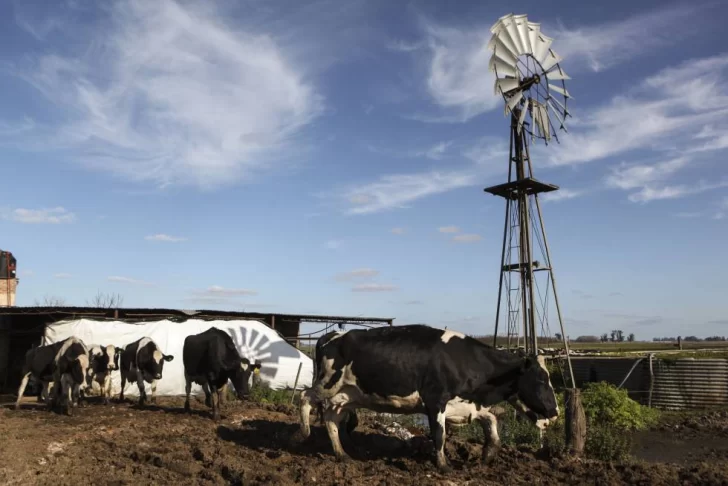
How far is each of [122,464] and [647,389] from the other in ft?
70.2

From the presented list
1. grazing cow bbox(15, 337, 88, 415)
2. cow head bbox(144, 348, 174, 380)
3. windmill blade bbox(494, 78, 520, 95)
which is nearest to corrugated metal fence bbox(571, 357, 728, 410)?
windmill blade bbox(494, 78, 520, 95)

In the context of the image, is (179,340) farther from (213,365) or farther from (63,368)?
(213,365)

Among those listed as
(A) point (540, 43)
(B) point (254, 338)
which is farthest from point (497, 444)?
(A) point (540, 43)

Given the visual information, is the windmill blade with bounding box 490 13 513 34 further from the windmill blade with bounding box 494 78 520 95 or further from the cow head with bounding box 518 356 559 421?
the cow head with bounding box 518 356 559 421

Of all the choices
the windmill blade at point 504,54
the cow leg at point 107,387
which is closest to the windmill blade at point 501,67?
the windmill blade at point 504,54

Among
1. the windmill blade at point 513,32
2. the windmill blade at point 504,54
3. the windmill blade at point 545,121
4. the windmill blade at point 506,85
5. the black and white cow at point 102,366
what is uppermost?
the windmill blade at point 513,32

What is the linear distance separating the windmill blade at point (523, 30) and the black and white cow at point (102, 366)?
755 inches

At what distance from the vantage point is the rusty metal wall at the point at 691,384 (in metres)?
23.5

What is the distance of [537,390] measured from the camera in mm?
9609

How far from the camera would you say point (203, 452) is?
10.4m

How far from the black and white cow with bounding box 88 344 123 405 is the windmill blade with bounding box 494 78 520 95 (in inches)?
693

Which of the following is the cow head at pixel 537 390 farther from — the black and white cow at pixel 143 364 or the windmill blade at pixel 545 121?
the windmill blade at pixel 545 121

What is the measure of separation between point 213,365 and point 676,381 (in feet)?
60.4

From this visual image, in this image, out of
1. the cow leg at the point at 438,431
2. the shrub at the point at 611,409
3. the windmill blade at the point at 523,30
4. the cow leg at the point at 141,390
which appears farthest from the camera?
the windmill blade at the point at 523,30
